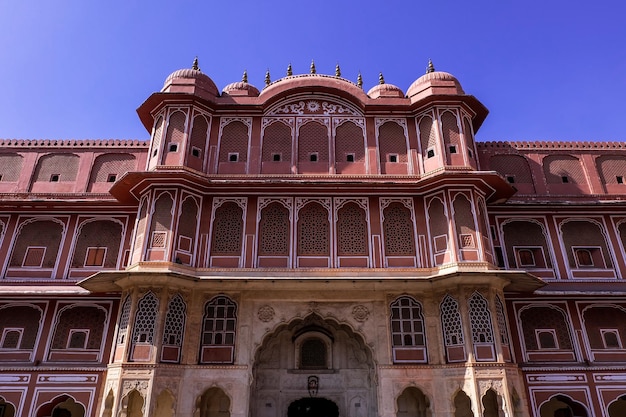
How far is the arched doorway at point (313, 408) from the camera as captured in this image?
14.1m

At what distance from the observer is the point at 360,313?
44.5 ft

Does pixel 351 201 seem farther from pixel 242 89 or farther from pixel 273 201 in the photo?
pixel 242 89

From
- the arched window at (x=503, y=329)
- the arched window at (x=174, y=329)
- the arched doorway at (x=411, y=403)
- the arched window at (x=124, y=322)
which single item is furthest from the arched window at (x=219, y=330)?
the arched window at (x=503, y=329)

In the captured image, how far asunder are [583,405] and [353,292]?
763cm

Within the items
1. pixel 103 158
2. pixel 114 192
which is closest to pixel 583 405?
pixel 114 192

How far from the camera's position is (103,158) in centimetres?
1756

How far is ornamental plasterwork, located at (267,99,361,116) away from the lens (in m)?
16.5

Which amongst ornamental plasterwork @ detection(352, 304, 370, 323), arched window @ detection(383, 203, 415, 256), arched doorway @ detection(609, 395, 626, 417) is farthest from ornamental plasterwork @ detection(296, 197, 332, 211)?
arched doorway @ detection(609, 395, 626, 417)

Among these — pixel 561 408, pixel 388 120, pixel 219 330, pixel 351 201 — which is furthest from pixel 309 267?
pixel 561 408

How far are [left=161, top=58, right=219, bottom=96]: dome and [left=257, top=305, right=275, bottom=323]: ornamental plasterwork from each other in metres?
7.99

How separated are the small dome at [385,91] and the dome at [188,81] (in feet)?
19.5

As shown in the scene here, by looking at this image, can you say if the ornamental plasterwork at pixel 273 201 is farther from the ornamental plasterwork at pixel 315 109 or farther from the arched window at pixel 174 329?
the arched window at pixel 174 329

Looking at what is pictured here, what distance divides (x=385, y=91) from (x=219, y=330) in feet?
34.3

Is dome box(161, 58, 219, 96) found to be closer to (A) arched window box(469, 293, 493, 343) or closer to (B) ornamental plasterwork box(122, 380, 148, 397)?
(B) ornamental plasterwork box(122, 380, 148, 397)
